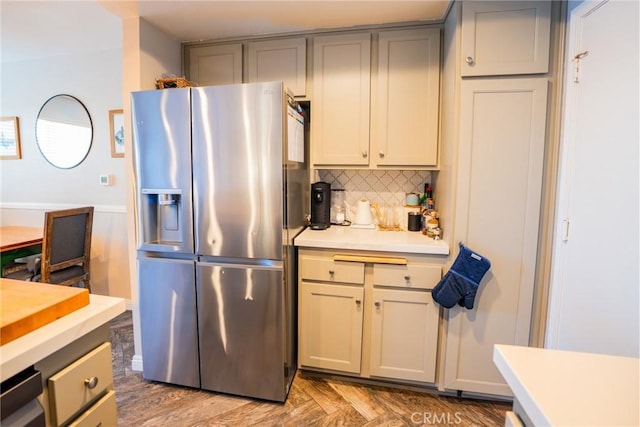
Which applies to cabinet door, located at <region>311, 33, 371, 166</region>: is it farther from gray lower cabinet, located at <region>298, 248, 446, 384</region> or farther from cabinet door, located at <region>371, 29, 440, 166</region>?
gray lower cabinet, located at <region>298, 248, 446, 384</region>

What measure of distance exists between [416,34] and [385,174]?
0.95m

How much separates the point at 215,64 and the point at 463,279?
2193 mm

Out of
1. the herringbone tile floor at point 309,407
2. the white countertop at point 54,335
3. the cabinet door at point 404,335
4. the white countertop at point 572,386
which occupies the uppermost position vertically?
the white countertop at point 54,335

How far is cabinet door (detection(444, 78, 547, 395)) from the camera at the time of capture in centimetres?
165

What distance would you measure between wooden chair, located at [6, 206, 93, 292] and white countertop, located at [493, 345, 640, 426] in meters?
2.87

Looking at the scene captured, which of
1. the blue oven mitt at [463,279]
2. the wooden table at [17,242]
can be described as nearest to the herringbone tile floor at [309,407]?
the blue oven mitt at [463,279]

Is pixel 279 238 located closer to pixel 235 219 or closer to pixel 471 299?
pixel 235 219

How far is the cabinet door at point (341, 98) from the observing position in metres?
2.07

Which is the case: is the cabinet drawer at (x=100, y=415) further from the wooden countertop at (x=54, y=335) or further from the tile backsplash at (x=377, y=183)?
the tile backsplash at (x=377, y=183)

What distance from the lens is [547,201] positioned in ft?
5.50

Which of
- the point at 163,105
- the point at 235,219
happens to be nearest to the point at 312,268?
the point at 235,219

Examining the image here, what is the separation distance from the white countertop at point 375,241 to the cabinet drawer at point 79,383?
1141 mm

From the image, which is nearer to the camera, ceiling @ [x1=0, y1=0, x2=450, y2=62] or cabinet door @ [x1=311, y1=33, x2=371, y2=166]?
ceiling @ [x1=0, y1=0, x2=450, y2=62]

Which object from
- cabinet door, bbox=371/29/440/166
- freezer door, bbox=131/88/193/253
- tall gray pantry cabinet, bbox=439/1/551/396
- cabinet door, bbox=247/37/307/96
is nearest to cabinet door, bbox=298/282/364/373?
tall gray pantry cabinet, bbox=439/1/551/396
